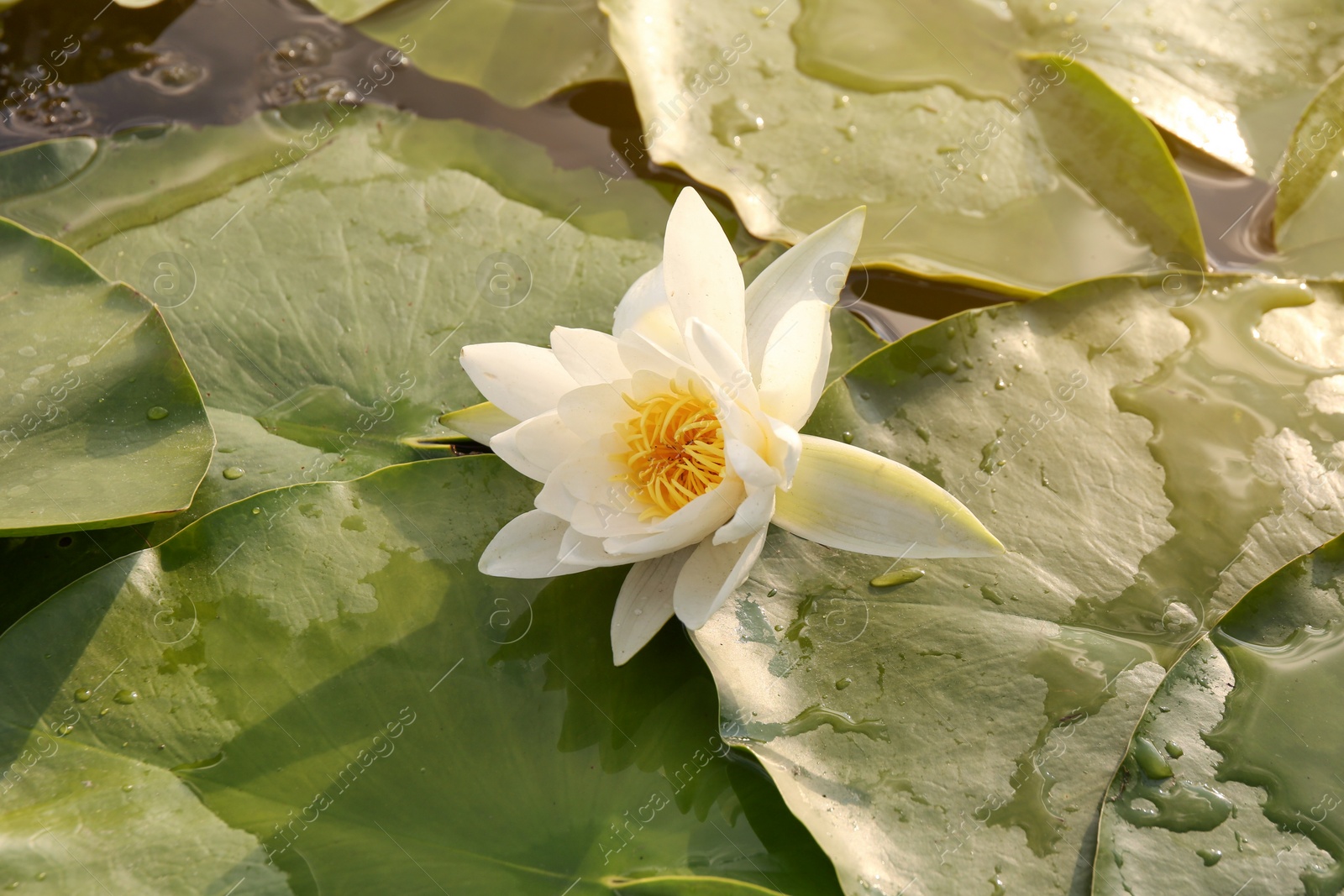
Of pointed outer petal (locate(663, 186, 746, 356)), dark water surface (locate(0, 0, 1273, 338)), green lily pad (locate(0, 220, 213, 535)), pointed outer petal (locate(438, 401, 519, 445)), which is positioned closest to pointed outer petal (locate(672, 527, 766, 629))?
pointed outer petal (locate(663, 186, 746, 356))

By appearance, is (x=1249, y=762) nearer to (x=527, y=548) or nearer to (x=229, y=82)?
(x=527, y=548)

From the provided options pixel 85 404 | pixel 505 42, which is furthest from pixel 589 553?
pixel 505 42

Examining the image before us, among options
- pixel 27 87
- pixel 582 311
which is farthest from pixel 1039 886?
pixel 27 87

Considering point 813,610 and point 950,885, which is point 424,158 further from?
point 950,885

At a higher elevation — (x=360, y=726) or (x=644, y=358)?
(x=644, y=358)

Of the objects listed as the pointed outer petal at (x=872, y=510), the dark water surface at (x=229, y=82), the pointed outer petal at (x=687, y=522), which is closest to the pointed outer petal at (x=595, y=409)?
the pointed outer petal at (x=687, y=522)

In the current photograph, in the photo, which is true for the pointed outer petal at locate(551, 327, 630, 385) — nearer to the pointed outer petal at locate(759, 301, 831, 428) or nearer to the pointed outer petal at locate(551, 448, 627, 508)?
the pointed outer petal at locate(551, 448, 627, 508)

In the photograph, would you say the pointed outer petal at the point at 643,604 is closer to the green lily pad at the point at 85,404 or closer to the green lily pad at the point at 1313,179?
the green lily pad at the point at 85,404
